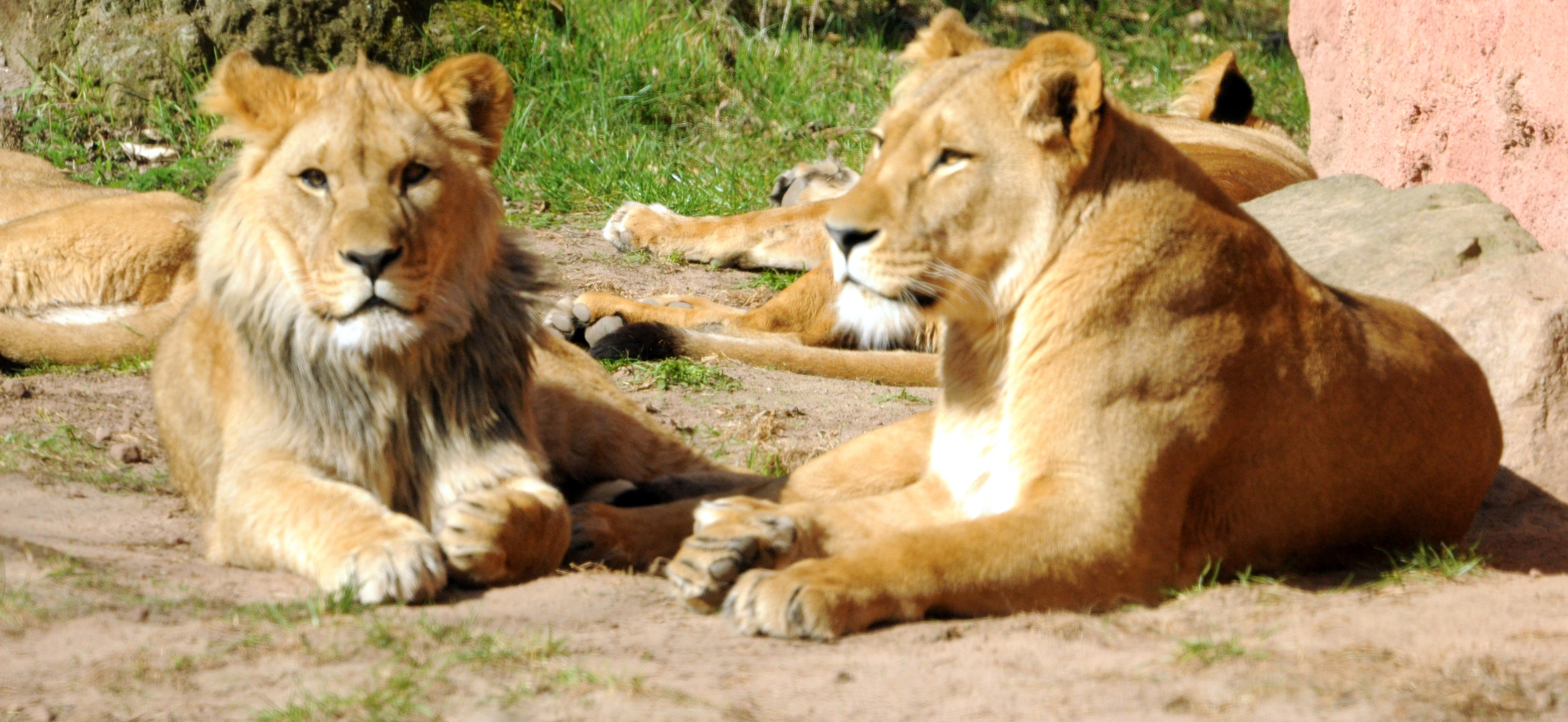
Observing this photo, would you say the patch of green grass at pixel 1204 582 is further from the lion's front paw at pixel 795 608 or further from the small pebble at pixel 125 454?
the small pebble at pixel 125 454

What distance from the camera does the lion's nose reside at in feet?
10.4

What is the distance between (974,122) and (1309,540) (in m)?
1.19

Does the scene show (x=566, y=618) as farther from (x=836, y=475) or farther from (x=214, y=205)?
(x=214, y=205)

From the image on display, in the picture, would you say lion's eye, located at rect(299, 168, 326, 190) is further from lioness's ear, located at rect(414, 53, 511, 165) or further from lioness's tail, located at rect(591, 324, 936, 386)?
lioness's tail, located at rect(591, 324, 936, 386)

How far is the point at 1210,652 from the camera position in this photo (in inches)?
109

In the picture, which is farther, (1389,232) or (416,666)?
(1389,232)

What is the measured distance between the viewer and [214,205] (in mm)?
3605

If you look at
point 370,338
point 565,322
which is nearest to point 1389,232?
point 565,322

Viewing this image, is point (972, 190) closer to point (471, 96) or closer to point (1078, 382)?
point (1078, 382)

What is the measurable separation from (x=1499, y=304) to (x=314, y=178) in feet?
10.0

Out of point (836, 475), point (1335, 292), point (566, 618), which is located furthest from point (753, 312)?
point (566, 618)

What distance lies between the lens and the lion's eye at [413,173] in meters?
3.37

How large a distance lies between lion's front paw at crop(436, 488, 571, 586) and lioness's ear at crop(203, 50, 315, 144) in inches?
36.2

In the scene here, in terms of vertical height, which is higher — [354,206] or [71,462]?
[354,206]
